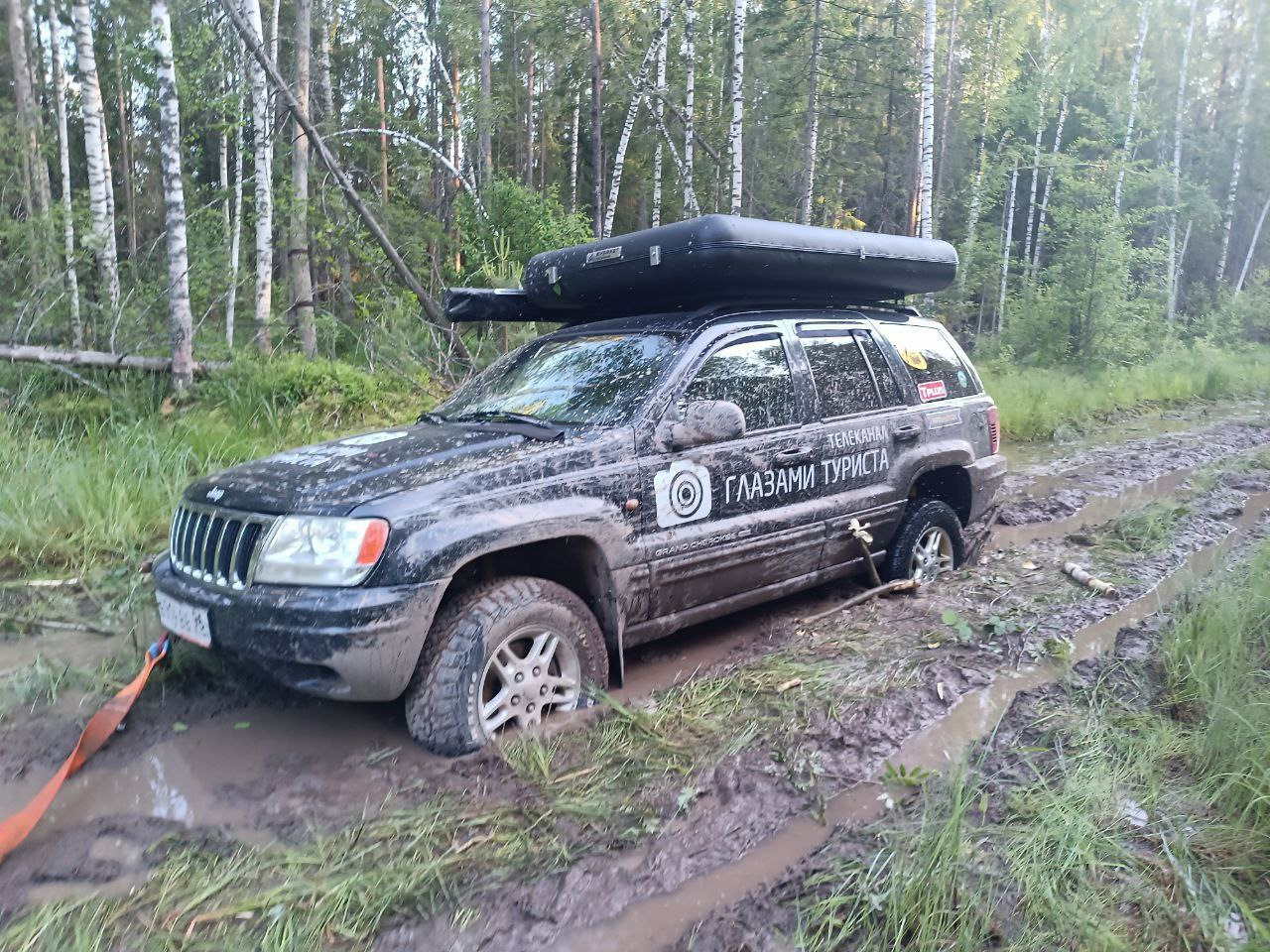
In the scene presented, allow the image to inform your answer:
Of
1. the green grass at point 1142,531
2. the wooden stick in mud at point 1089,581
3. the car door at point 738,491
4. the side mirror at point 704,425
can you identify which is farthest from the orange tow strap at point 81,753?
the green grass at point 1142,531

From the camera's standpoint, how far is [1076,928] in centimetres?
211

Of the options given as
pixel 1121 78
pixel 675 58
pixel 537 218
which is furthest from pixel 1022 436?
pixel 1121 78

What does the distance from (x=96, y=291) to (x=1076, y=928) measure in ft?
32.5

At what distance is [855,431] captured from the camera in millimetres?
4457

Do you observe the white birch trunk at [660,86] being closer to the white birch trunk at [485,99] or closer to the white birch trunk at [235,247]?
the white birch trunk at [485,99]

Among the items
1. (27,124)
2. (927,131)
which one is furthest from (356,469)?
(27,124)

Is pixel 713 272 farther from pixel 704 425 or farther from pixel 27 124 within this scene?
pixel 27 124

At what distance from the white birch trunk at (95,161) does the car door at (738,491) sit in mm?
7274

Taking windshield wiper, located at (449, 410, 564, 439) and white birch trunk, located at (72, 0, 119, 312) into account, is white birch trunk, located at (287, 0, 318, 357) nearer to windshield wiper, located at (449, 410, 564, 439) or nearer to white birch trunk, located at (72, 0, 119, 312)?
white birch trunk, located at (72, 0, 119, 312)

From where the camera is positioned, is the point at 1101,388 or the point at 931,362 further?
the point at 1101,388

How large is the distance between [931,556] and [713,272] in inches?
92.2

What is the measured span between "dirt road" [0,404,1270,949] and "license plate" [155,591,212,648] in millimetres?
420

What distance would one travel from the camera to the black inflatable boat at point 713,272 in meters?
3.90

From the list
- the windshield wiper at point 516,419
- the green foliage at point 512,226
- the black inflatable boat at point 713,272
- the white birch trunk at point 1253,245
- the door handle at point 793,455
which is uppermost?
the white birch trunk at point 1253,245
